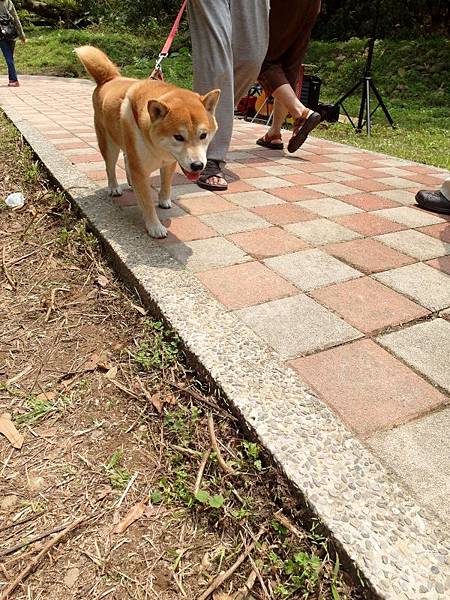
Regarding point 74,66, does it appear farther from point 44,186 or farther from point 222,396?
point 222,396

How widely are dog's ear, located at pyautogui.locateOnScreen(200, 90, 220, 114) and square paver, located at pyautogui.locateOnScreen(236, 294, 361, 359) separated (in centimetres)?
105

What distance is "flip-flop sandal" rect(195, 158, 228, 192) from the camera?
3.21 meters

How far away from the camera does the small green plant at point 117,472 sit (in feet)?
4.30

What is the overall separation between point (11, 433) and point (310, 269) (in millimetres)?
1357

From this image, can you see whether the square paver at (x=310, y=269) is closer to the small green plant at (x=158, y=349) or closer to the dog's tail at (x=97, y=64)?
the small green plant at (x=158, y=349)

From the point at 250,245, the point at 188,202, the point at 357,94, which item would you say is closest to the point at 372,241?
the point at 250,245

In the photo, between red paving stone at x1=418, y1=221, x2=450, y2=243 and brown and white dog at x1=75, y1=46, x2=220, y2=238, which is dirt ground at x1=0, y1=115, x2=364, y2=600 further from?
red paving stone at x1=418, y1=221, x2=450, y2=243

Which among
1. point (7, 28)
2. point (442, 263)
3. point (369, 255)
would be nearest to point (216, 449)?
point (369, 255)

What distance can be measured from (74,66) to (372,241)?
11.1 meters

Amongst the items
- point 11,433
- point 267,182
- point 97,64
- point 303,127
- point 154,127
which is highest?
point 97,64

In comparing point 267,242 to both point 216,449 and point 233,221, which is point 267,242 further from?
point 216,449

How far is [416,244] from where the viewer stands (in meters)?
2.53

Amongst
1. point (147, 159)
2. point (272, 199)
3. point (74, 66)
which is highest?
point (147, 159)

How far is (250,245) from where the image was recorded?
7.88 ft
